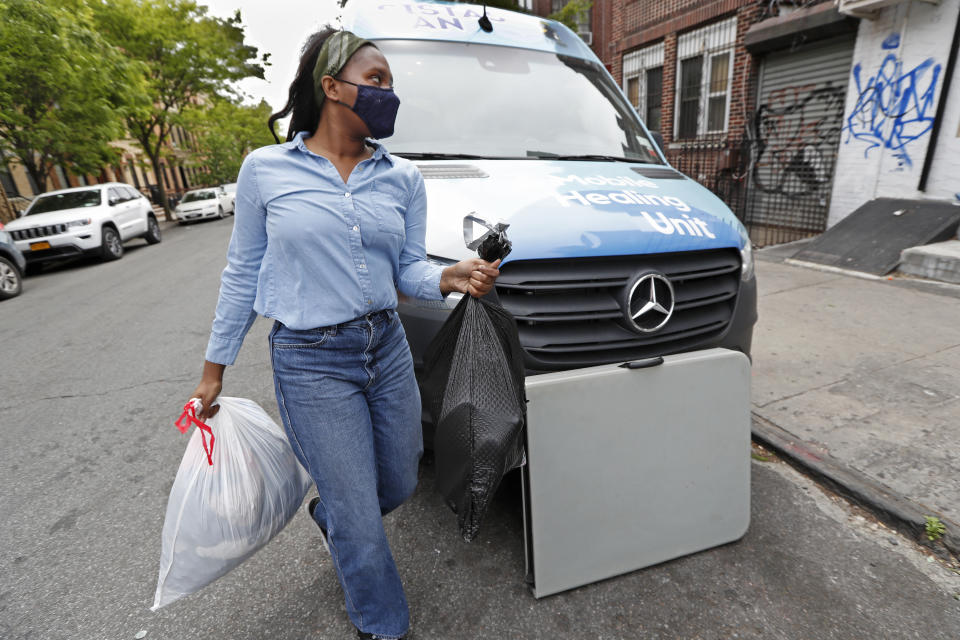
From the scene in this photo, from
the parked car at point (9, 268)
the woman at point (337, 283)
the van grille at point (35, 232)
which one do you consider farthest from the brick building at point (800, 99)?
the van grille at point (35, 232)

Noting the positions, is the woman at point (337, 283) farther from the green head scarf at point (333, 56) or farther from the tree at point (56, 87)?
the tree at point (56, 87)

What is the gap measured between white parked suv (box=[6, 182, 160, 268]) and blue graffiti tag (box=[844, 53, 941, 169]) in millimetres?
13617

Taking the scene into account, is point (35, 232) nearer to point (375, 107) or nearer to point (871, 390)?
point (375, 107)

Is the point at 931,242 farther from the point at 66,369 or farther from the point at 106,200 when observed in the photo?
the point at 106,200

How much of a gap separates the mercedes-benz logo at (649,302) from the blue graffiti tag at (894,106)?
6.94m

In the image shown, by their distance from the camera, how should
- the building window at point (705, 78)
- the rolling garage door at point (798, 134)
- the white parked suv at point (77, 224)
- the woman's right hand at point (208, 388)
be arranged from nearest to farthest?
the woman's right hand at point (208, 388) < the rolling garage door at point (798, 134) < the building window at point (705, 78) < the white parked suv at point (77, 224)

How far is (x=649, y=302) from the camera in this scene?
212 cm

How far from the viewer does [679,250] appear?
2238 mm

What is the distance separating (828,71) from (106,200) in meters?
14.1

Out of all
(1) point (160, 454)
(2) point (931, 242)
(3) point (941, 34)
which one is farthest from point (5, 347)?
(3) point (941, 34)

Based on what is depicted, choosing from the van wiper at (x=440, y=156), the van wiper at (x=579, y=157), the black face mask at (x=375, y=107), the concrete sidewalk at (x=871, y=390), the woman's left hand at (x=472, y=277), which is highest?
the black face mask at (x=375, y=107)

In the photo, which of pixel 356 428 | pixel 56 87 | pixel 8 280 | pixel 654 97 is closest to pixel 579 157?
pixel 356 428

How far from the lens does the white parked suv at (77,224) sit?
10.4m

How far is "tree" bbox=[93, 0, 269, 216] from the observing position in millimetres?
18953
